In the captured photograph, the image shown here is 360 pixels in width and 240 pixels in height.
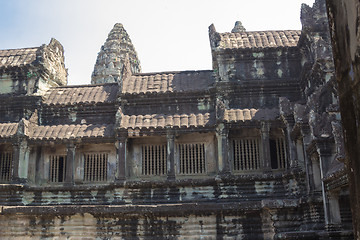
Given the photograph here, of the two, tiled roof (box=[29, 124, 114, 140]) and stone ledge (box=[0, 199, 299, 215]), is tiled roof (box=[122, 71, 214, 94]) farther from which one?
stone ledge (box=[0, 199, 299, 215])

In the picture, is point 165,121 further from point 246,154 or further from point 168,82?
point 246,154

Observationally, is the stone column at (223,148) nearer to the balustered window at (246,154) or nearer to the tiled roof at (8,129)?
the balustered window at (246,154)

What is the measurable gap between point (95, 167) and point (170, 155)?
330cm

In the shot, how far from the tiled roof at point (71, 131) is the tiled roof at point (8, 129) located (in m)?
0.77

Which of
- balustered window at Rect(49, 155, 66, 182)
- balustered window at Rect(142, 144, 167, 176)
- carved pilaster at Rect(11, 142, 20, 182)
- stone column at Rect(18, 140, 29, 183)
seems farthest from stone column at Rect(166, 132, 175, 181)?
carved pilaster at Rect(11, 142, 20, 182)

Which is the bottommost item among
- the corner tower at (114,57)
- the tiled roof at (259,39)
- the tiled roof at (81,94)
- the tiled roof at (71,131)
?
the tiled roof at (71,131)

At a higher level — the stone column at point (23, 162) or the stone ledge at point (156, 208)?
the stone column at point (23, 162)

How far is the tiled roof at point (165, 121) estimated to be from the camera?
1656 centimetres

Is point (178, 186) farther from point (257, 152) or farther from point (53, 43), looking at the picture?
point (53, 43)

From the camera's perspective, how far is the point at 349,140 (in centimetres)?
262

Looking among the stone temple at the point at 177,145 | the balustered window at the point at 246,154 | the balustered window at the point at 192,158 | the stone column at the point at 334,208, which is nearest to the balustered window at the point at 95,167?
the stone temple at the point at 177,145

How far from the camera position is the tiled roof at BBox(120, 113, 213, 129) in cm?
1656

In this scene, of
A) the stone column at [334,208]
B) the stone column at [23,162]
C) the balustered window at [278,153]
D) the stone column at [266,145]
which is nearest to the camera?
the stone column at [334,208]

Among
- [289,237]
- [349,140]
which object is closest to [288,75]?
[289,237]
